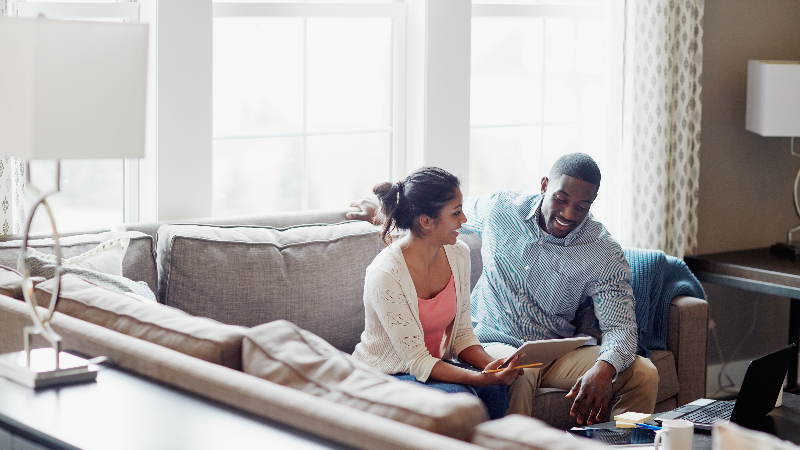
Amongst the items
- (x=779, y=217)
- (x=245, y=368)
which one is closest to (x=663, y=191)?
(x=779, y=217)

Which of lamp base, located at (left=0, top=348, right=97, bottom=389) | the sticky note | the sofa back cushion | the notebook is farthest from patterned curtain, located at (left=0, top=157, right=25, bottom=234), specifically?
the notebook

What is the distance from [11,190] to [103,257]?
46 centimetres

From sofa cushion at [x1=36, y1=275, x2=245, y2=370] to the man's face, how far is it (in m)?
1.61

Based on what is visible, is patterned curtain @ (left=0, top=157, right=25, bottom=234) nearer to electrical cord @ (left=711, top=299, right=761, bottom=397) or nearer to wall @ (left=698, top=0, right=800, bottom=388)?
wall @ (left=698, top=0, right=800, bottom=388)

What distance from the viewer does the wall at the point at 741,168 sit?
4.51 m

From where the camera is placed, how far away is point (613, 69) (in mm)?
4137

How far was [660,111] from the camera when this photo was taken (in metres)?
4.13

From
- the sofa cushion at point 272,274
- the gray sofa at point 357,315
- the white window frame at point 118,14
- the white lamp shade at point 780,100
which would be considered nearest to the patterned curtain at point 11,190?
the white window frame at point 118,14

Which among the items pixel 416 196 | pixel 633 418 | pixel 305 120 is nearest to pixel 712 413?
pixel 633 418

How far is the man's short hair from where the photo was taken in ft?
9.98

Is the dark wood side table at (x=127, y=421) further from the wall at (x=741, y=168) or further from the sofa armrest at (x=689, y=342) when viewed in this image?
the wall at (x=741, y=168)

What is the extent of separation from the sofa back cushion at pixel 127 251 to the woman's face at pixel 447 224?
2.95 feet

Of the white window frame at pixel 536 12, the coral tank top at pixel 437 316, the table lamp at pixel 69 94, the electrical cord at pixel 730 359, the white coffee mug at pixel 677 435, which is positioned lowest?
the electrical cord at pixel 730 359

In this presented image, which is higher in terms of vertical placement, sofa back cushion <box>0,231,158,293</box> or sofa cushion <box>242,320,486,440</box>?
sofa back cushion <box>0,231,158,293</box>
